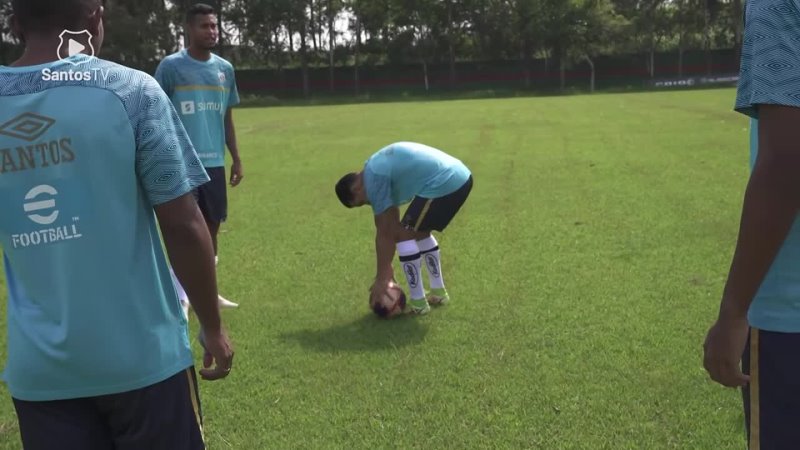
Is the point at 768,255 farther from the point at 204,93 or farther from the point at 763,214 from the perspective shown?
the point at 204,93

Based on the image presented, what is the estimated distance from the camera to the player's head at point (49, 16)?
2.04 m

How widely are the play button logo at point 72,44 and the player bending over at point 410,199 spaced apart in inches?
146

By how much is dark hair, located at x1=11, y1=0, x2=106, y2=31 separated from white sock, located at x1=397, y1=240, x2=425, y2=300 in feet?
13.0

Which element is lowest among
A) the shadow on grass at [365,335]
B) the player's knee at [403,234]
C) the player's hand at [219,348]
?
the shadow on grass at [365,335]

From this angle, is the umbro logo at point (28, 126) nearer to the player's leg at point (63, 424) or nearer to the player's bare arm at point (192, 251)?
the player's bare arm at point (192, 251)

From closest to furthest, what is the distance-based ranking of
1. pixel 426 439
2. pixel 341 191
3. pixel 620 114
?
pixel 426 439
pixel 341 191
pixel 620 114

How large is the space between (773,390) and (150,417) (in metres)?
1.66

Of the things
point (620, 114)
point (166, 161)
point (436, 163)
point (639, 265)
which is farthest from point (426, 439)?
point (620, 114)

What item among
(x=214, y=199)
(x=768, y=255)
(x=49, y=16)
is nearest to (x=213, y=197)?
(x=214, y=199)

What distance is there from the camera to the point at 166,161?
212 centimetres

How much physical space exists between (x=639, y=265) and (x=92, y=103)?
5.69 m

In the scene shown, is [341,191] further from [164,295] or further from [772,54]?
[772,54]

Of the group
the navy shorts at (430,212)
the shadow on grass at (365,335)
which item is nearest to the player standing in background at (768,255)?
the shadow on grass at (365,335)

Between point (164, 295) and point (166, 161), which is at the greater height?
point (166, 161)
